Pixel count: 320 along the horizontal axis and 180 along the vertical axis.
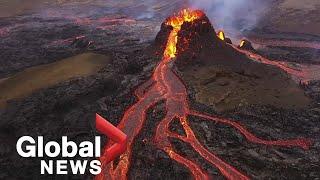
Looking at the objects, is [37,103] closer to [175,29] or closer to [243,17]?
[175,29]

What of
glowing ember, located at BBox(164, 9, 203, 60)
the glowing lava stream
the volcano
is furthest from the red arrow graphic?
glowing ember, located at BBox(164, 9, 203, 60)

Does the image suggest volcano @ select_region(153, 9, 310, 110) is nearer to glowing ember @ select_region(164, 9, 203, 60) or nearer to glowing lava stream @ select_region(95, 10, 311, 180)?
glowing ember @ select_region(164, 9, 203, 60)

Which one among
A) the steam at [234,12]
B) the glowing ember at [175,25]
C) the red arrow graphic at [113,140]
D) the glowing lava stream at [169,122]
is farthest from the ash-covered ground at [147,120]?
the steam at [234,12]

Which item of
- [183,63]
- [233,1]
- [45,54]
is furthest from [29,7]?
[183,63]

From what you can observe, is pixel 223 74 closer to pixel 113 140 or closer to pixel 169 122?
pixel 169 122

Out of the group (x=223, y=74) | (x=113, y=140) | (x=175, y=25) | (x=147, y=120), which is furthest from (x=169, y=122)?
(x=175, y=25)
